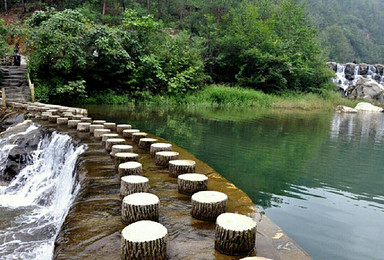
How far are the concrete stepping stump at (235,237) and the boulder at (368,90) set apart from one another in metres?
31.3

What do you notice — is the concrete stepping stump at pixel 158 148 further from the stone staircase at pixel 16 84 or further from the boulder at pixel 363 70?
the boulder at pixel 363 70

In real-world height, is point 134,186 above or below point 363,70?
below

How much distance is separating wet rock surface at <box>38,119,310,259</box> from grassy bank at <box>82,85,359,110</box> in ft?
44.4

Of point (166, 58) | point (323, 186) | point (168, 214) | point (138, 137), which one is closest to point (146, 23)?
point (166, 58)

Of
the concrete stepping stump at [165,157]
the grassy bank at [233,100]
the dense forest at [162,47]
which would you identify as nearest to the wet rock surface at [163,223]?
the concrete stepping stump at [165,157]

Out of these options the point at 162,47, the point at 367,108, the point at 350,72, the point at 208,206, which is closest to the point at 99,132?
the point at 208,206

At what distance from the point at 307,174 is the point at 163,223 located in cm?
429

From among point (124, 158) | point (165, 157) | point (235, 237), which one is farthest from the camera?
point (165, 157)

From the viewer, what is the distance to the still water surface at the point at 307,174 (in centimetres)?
381

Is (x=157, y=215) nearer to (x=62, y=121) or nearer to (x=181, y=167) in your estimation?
(x=181, y=167)

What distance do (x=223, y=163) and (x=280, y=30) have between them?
2619 cm

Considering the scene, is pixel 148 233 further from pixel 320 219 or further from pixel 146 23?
pixel 146 23

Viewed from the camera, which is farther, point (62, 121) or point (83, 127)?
point (62, 121)

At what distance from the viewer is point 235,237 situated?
8.08 feet
